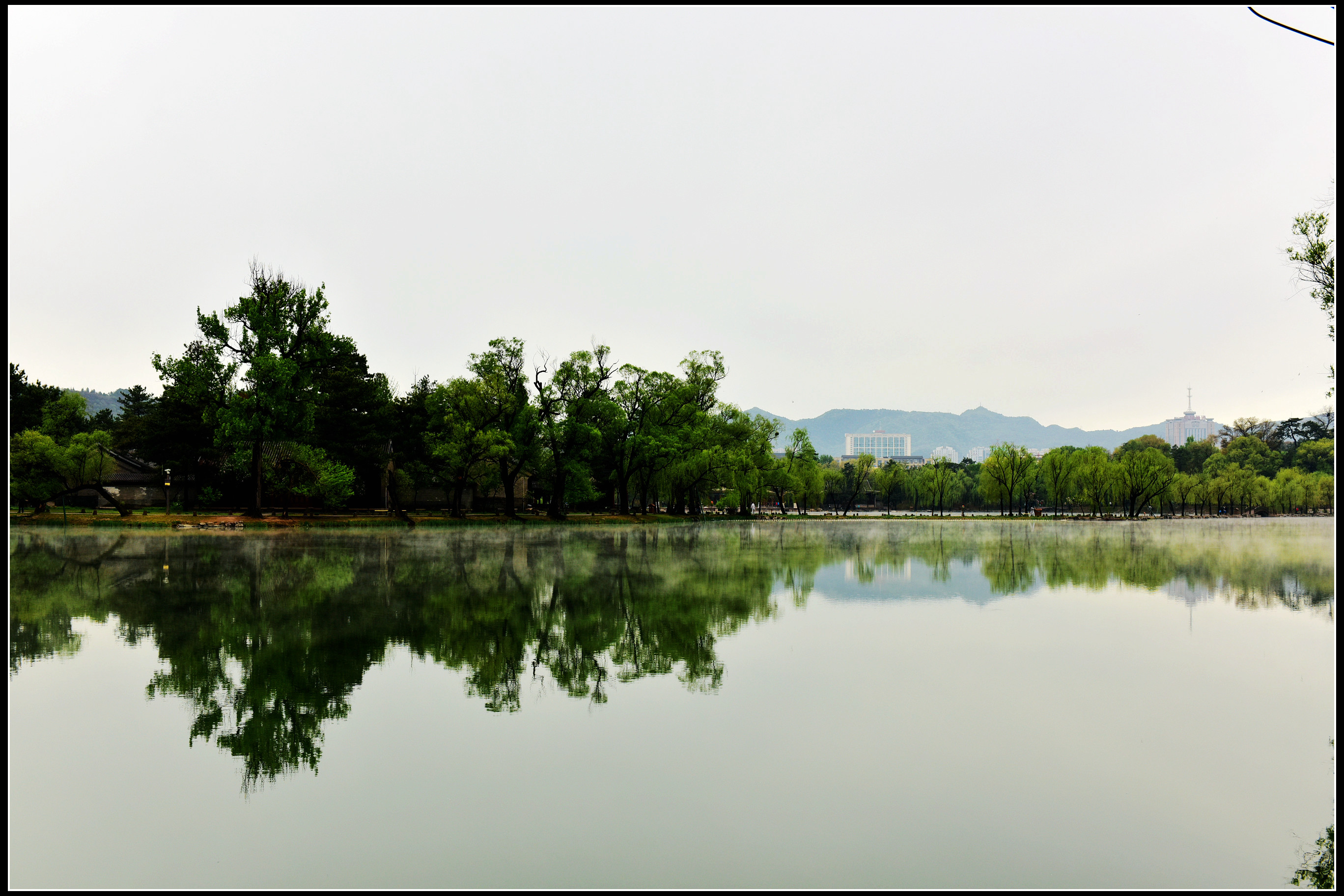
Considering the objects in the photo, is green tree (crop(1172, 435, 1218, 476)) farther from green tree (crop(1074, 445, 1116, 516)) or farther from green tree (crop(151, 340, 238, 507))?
green tree (crop(151, 340, 238, 507))

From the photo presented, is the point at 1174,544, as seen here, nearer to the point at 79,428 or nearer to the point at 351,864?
the point at 351,864

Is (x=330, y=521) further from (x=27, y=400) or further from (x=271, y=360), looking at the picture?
(x=27, y=400)

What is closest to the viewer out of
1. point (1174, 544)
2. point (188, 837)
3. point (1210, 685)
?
point (188, 837)

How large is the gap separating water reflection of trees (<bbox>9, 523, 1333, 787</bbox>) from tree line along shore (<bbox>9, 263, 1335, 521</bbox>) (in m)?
12.1

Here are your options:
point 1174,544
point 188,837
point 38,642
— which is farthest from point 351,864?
point 1174,544

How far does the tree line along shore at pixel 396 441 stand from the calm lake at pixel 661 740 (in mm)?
31093

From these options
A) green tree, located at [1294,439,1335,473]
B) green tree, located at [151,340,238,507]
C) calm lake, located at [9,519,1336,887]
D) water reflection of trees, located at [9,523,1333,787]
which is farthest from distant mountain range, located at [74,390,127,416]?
green tree, located at [1294,439,1335,473]

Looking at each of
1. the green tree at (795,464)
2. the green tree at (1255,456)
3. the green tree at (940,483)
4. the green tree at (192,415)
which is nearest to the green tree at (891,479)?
the green tree at (940,483)

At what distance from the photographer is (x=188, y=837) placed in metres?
→ 5.33

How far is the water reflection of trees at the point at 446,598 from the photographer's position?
9.00 metres

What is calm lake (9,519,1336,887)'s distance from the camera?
16.7 feet

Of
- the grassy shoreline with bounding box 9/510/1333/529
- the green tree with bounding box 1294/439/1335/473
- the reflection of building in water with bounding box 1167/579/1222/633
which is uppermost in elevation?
the green tree with bounding box 1294/439/1335/473

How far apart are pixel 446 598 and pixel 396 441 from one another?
46769 mm

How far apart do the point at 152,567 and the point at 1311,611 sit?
2726 centimetres
